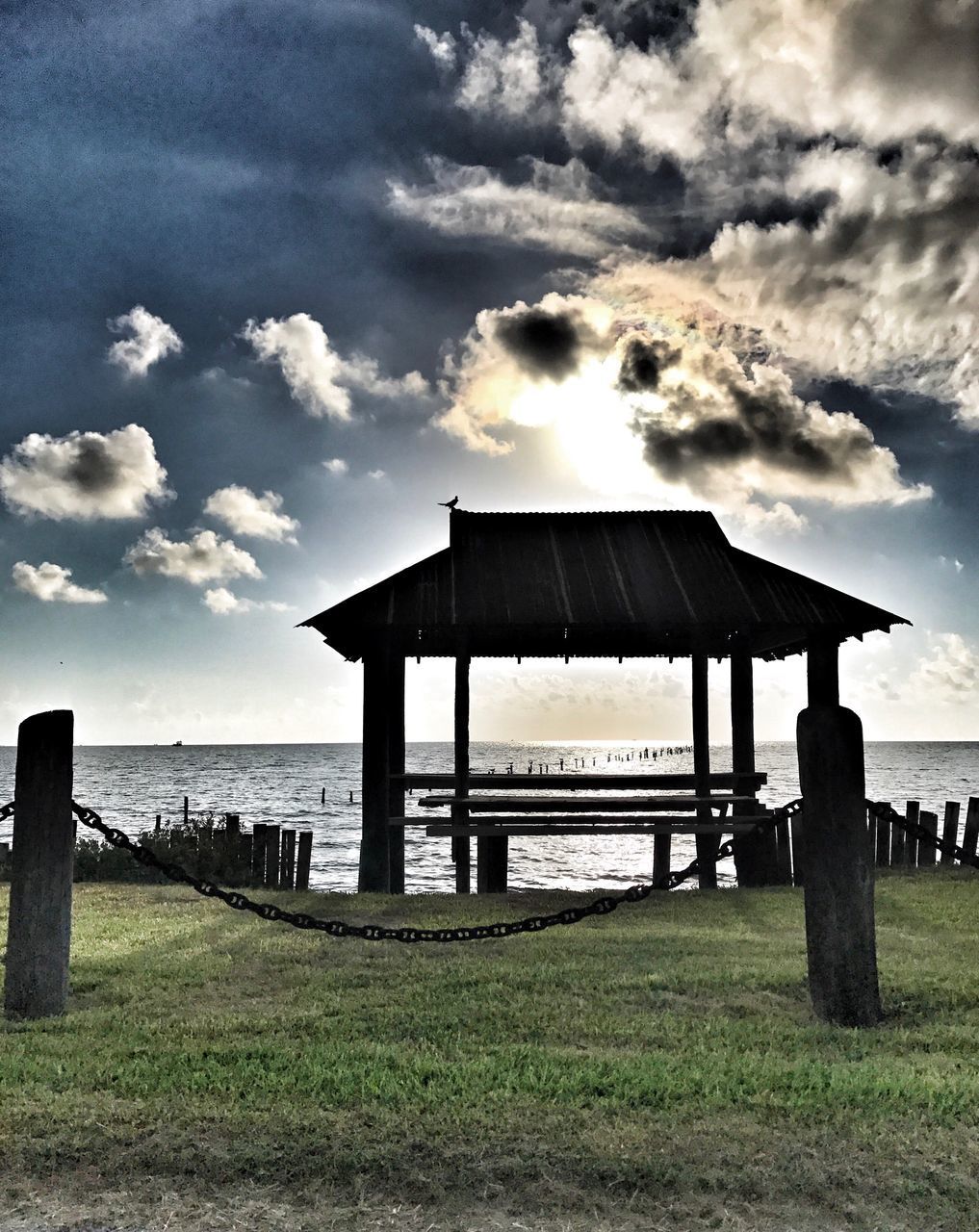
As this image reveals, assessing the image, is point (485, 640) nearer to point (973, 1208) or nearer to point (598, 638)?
point (598, 638)

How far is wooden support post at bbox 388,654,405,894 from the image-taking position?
13.7 metres

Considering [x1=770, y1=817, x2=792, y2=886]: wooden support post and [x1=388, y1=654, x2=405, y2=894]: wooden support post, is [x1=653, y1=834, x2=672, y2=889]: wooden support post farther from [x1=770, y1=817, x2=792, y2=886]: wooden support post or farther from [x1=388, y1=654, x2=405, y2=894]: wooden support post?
[x1=388, y1=654, x2=405, y2=894]: wooden support post

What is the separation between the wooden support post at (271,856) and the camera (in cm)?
1559

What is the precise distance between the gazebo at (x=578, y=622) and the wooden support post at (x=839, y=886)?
6745 mm

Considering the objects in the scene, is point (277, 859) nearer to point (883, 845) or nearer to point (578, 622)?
point (578, 622)

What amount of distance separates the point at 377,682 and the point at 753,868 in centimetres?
645

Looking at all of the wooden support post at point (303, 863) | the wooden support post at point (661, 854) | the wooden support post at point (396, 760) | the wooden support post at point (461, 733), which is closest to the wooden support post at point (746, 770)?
the wooden support post at point (661, 854)

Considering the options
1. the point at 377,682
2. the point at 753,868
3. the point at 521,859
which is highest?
the point at 377,682

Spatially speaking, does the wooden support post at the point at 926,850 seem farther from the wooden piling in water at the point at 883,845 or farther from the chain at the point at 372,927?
the chain at the point at 372,927

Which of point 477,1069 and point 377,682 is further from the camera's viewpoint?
point 377,682

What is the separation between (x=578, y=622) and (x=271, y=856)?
6.78 metres

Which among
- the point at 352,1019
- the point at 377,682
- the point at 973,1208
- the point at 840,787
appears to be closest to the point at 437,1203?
the point at 973,1208

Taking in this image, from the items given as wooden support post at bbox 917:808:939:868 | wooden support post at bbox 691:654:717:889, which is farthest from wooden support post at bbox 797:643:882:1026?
wooden support post at bbox 917:808:939:868

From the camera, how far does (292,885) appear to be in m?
16.1
